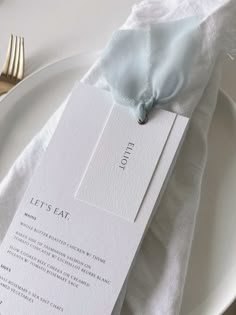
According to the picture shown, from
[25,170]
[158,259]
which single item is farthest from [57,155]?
[158,259]

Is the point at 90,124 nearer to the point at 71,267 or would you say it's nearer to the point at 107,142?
the point at 107,142

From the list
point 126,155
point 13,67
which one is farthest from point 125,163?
point 13,67

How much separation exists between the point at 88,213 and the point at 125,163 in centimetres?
6

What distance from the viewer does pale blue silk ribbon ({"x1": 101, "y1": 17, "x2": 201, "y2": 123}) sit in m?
0.49

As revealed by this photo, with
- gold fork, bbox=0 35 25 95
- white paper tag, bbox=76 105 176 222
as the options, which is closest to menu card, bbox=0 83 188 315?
white paper tag, bbox=76 105 176 222

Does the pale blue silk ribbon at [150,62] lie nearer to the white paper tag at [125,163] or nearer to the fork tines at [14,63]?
the white paper tag at [125,163]

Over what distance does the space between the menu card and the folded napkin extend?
1.0 inches

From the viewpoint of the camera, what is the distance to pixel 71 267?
47 cm

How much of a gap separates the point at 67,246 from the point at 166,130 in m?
0.15

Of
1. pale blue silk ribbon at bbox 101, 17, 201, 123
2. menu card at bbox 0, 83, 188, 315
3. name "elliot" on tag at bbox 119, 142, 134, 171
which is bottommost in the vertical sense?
menu card at bbox 0, 83, 188, 315

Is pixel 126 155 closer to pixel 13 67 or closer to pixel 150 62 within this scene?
pixel 150 62

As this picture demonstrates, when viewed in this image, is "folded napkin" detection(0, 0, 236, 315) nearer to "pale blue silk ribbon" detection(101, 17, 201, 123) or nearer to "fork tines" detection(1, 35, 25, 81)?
"pale blue silk ribbon" detection(101, 17, 201, 123)

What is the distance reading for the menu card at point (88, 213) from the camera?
0.47 meters

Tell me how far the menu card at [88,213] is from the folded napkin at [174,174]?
2 centimetres
